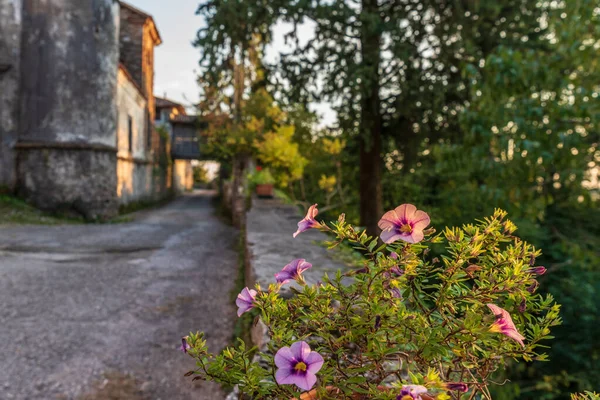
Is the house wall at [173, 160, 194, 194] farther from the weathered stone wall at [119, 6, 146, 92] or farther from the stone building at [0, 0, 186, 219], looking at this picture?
the stone building at [0, 0, 186, 219]

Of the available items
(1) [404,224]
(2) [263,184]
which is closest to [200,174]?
(2) [263,184]

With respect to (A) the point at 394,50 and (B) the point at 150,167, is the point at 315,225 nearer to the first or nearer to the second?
(A) the point at 394,50

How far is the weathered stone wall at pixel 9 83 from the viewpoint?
410 inches

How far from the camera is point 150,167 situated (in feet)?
65.7

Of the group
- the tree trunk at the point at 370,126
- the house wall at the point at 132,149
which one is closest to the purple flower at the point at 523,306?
the tree trunk at the point at 370,126

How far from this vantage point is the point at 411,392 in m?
0.69

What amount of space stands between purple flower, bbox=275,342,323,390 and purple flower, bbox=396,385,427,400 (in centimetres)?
17

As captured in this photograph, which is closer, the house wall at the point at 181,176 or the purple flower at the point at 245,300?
the purple flower at the point at 245,300

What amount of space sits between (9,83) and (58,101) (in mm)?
1220

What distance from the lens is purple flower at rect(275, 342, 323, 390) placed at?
0.82 metres

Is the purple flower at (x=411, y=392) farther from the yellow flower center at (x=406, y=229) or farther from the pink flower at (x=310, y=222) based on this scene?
the pink flower at (x=310, y=222)

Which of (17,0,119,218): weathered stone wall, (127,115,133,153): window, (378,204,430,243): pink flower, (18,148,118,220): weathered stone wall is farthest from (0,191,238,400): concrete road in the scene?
(127,115,133,153): window

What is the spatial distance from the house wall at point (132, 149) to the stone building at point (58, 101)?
1.91 m

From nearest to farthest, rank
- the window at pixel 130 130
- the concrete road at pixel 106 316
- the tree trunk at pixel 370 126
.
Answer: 1. the concrete road at pixel 106 316
2. the tree trunk at pixel 370 126
3. the window at pixel 130 130
